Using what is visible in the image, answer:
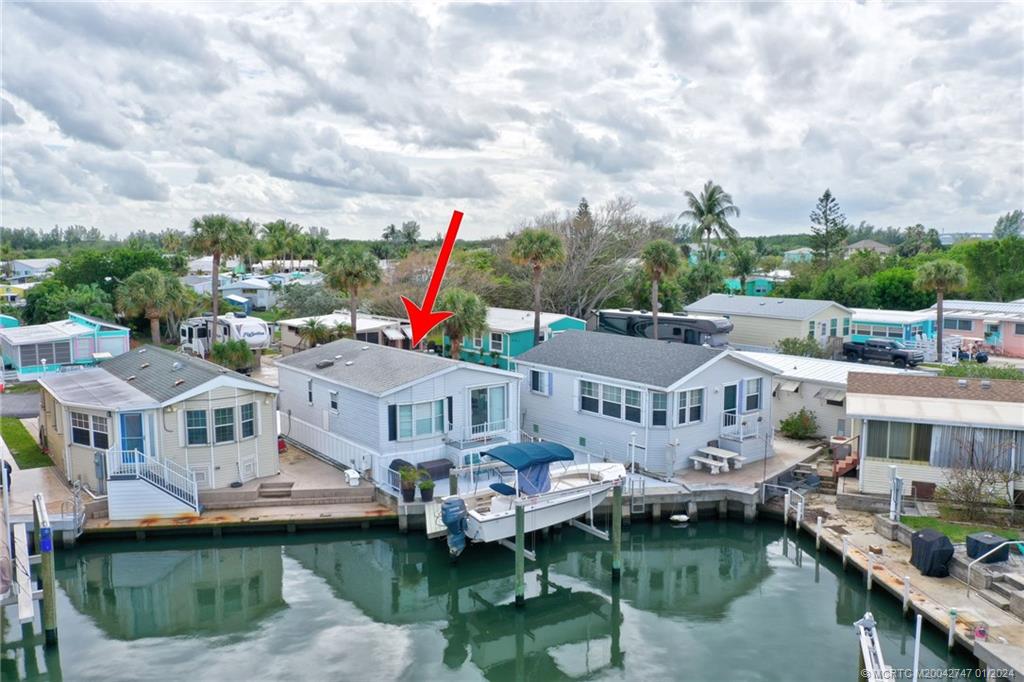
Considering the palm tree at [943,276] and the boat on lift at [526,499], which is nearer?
the boat on lift at [526,499]

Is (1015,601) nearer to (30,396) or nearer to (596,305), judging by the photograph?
(30,396)

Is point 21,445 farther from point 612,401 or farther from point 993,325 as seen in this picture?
point 993,325

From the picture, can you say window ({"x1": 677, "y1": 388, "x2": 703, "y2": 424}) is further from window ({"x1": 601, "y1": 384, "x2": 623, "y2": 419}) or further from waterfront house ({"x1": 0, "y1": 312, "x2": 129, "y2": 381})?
waterfront house ({"x1": 0, "y1": 312, "x2": 129, "y2": 381})

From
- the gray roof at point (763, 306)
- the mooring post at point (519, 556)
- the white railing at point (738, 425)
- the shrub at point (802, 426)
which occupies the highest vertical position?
the gray roof at point (763, 306)

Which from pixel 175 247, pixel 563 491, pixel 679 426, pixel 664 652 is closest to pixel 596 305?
pixel 679 426

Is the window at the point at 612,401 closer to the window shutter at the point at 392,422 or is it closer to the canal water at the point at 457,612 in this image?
the canal water at the point at 457,612

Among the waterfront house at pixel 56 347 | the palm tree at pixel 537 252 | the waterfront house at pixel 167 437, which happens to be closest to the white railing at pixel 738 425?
the waterfront house at pixel 167 437

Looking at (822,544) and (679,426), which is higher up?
(679,426)
